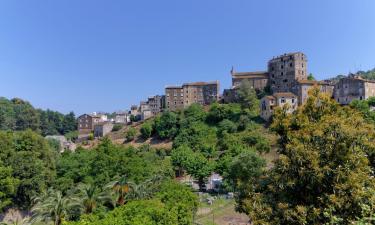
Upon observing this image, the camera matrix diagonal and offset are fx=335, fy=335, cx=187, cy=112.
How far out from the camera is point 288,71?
7725cm

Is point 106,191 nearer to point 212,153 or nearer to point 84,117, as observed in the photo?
point 212,153

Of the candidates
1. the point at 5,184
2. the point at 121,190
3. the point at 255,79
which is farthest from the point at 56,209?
the point at 255,79

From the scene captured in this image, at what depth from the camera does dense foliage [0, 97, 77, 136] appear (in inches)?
4183

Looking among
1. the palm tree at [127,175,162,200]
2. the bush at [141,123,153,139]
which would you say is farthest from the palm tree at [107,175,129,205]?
the bush at [141,123,153,139]

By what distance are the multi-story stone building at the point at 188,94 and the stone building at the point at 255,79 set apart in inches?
306

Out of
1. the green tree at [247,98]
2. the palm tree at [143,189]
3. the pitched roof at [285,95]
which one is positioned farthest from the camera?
the green tree at [247,98]

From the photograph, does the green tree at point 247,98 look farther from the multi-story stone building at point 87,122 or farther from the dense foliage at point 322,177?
the dense foliage at point 322,177

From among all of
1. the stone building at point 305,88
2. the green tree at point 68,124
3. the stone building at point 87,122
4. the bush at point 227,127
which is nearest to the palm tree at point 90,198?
the bush at point 227,127

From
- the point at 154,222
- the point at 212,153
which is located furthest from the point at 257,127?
the point at 154,222

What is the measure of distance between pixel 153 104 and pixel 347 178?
92.1m

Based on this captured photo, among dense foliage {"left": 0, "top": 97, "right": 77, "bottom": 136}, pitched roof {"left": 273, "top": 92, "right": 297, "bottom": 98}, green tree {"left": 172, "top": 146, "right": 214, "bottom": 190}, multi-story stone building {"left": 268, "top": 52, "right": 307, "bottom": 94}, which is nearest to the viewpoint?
green tree {"left": 172, "top": 146, "right": 214, "bottom": 190}

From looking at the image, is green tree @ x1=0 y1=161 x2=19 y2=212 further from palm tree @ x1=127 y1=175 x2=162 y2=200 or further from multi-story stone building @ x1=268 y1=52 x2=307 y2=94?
multi-story stone building @ x1=268 y1=52 x2=307 y2=94

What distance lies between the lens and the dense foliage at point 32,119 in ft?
349

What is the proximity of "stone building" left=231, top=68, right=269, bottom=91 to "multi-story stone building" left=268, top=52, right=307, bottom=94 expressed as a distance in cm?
306
